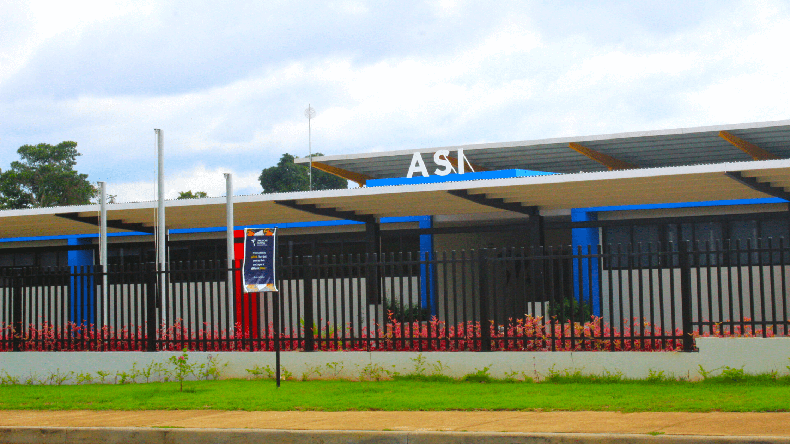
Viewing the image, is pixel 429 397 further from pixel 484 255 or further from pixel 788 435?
pixel 788 435

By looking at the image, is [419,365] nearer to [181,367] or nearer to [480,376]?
[480,376]

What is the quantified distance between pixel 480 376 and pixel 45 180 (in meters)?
51.1

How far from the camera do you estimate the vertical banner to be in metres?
11.5

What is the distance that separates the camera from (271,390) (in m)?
11.4

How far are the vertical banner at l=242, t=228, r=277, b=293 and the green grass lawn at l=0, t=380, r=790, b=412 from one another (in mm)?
1349

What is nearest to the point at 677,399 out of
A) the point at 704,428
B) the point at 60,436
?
the point at 704,428

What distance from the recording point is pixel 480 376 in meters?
11.8

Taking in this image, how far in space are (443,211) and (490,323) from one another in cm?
757

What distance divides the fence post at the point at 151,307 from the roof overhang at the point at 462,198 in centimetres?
376

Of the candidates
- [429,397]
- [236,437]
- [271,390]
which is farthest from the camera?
[271,390]

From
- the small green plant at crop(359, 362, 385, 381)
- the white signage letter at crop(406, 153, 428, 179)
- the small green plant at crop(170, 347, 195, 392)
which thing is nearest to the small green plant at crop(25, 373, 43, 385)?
the small green plant at crop(170, 347, 195, 392)

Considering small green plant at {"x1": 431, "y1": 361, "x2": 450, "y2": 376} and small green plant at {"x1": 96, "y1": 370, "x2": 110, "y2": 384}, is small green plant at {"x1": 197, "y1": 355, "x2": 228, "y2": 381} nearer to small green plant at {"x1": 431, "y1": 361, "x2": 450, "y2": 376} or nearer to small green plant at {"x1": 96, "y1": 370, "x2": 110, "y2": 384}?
small green plant at {"x1": 96, "y1": 370, "x2": 110, "y2": 384}

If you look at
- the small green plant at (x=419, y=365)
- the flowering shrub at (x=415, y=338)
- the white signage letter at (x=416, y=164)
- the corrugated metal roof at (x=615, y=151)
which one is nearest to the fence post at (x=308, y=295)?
the flowering shrub at (x=415, y=338)

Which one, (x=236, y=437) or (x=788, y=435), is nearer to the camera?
(x=788, y=435)
